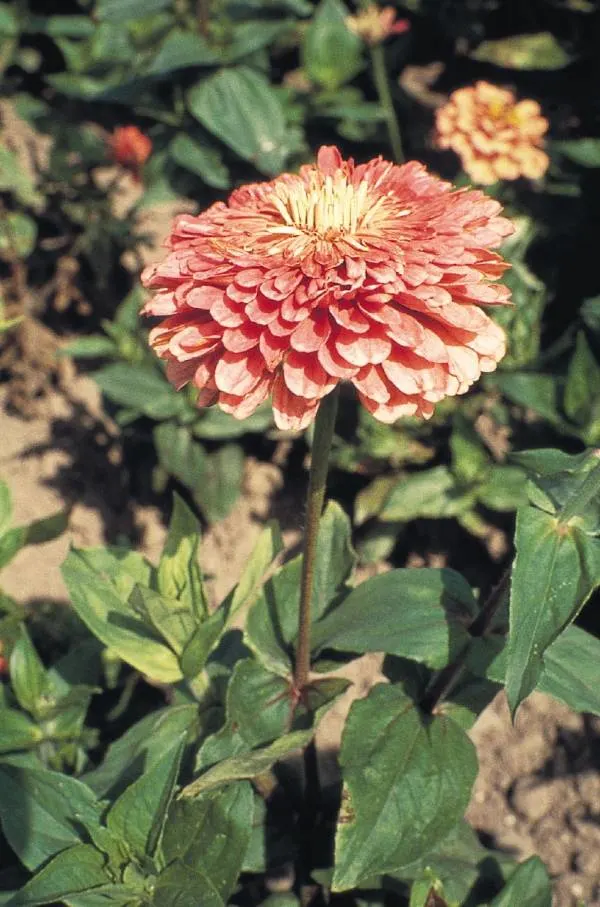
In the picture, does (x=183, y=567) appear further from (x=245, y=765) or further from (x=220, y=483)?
(x=220, y=483)

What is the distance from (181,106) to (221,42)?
0.53 feet

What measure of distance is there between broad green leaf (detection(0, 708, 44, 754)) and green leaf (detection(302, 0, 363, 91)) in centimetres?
159

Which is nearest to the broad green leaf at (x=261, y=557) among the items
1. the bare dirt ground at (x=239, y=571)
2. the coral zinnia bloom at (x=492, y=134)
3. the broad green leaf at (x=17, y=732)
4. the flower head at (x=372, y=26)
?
the broad green leaf at (x=17, y=732)

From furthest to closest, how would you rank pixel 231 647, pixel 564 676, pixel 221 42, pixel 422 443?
pixel 221 42 < pixel 422 443 < pixel 231 647 < pixel 564 676

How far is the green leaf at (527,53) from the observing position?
7.11ft

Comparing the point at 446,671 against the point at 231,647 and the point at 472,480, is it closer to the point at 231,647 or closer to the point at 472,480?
the point at 231,647

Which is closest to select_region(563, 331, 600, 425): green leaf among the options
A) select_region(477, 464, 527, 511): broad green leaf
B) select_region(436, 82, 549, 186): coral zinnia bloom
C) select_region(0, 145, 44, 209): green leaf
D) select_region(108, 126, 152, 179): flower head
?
select_region(477, 464, 527, 511): broad green leaf

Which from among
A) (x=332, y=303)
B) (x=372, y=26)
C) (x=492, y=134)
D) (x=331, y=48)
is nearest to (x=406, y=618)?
(x=332, y=303)

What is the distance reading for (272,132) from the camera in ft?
6.72

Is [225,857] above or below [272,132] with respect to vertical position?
below

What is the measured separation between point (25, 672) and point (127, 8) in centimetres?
139

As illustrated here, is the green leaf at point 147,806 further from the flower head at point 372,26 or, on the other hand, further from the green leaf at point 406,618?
the flower head at point 372,26

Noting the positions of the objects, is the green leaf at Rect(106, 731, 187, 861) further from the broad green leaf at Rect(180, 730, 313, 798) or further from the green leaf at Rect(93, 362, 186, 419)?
the green leaf at Rect(93, 362, 186, 419)

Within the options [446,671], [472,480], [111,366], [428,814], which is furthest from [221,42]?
[428,814]
